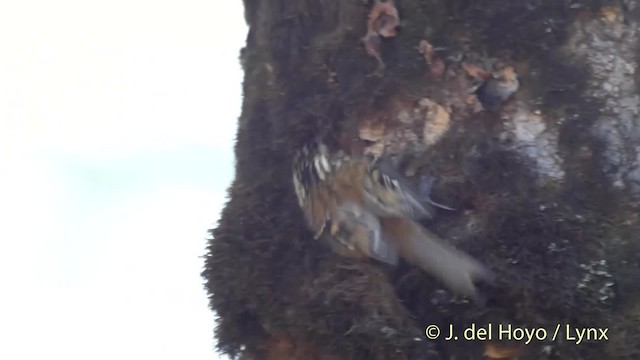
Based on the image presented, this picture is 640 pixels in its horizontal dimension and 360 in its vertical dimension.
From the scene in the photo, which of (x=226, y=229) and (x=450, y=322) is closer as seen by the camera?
(x=450, y=322)

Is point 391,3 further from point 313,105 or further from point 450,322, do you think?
point 450,322

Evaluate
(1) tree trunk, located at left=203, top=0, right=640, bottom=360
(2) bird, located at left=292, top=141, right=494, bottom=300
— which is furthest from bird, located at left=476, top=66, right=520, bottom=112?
(2) bird, located at left=292, top=141, right=494, bottom=300

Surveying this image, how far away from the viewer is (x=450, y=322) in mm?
2051

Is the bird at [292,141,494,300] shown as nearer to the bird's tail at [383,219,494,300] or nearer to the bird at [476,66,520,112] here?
the bird's tail at [383,219,494,300]

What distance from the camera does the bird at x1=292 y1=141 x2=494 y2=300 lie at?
2064 millimetres

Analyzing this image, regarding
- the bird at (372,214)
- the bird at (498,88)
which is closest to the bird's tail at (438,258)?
the bird at (372,214)

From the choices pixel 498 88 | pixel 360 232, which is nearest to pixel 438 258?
pixel 360 232

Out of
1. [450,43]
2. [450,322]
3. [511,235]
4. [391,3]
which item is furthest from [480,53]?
[450,322]

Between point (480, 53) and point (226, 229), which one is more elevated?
point (480, 53)

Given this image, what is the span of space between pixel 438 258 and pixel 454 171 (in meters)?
0.18

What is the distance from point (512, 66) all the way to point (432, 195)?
11.5 inches

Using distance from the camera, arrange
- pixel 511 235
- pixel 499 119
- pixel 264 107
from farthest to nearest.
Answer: pixel 264 107, pixel 499 119, pixel 511 235

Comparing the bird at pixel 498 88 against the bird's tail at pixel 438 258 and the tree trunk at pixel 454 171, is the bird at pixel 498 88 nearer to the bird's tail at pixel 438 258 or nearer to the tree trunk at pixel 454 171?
the tree trunk at pixel 454 171

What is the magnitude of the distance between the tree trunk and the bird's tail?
0.02 meters
